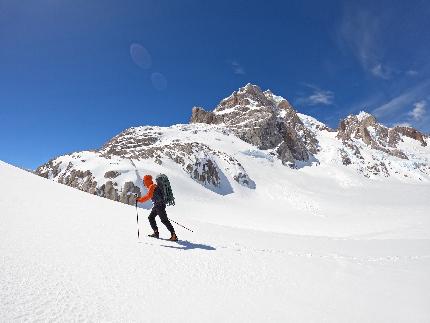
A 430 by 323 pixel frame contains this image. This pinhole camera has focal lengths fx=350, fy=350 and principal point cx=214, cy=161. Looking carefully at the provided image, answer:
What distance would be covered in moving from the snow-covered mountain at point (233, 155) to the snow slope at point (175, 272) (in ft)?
79.4

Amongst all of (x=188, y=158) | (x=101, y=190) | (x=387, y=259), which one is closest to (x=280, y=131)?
(x=188, y=158)

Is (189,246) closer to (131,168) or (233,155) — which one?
(131,168)

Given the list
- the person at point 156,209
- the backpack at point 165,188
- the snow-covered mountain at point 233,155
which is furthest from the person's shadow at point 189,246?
the snow-covered mountain at point 233,155

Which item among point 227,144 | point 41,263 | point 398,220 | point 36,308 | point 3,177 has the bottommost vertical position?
point 36,308

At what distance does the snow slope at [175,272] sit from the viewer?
4867 mm

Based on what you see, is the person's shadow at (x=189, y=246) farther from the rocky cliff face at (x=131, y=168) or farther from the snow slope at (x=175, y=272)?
the rocky cliff face at (x=131, y=168)

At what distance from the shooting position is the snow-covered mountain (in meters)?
37.4

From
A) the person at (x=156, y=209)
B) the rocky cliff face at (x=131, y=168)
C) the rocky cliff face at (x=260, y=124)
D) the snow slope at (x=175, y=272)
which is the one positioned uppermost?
the rocky cliff face at (x=260, y=124)

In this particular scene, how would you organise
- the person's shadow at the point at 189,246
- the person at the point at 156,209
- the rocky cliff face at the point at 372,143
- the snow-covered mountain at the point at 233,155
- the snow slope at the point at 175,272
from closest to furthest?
the snow slope at the point at 175,272 < the person's shadow at the point at 189,246 < the person at the point at 156,209 < the snow-covered mountain at the point at 233,155 < the rocky cliff face at the point at 372,143

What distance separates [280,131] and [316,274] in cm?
8048

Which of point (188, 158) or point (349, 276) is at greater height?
point (188, 158)

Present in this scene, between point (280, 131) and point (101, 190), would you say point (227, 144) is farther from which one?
point (101, 190)

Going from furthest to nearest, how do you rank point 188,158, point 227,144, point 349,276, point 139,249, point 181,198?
point 227,144, point 188,158, point 181,198, point 349,276, point 139,249

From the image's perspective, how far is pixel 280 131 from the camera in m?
86.6
